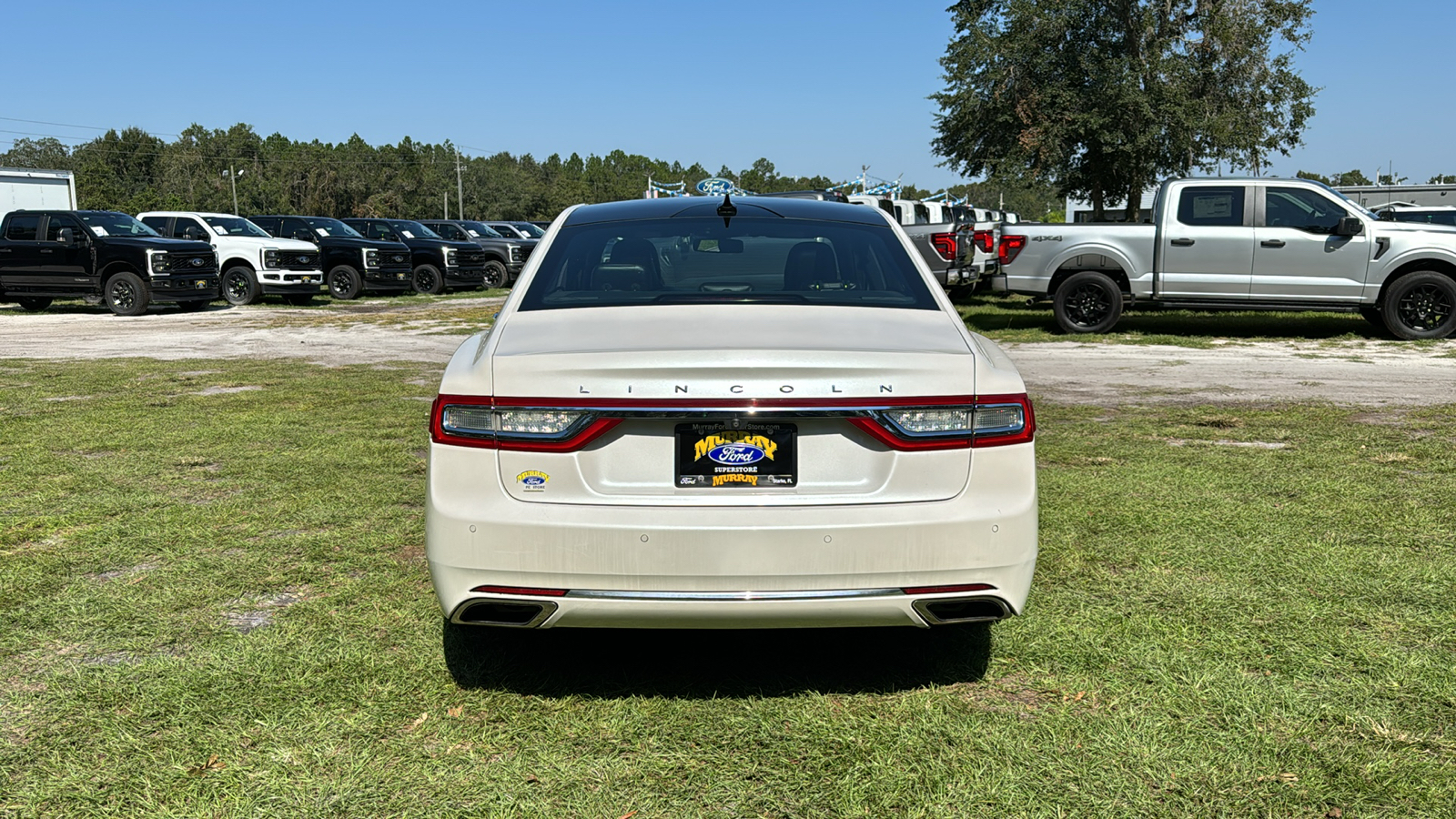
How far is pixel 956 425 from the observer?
10.6 feet

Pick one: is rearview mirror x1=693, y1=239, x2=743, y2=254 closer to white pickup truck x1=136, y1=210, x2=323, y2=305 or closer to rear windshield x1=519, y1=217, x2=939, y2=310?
rear windshield x1=519, y1=217, x2=939, y2=310

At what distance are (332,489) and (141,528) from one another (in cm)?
102

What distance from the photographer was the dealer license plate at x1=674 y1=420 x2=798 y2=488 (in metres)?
3.15

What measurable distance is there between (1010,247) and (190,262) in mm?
14948

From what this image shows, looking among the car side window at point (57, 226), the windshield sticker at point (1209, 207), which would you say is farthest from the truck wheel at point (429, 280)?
the windshield sticker at point (1209, 207)

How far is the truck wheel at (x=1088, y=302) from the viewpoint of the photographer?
51.5ft

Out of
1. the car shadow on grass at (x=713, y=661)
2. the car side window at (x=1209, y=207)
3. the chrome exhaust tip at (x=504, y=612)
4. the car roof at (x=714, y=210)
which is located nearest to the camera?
the chrome exhaust tip at (x=504, y=612)

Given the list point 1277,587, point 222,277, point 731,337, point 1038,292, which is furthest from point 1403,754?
point 222,277

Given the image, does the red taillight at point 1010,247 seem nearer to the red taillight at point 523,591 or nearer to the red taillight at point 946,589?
the red taillight at point 946,589

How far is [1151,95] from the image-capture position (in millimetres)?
33031

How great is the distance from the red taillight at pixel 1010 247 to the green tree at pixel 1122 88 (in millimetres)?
18923

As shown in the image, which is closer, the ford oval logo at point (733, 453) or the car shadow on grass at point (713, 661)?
the ford oval logo at point (733, 453)

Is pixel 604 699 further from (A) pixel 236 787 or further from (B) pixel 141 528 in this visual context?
(B) pixel 141 528

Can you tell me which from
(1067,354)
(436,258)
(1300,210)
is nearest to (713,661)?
(1067,354)
